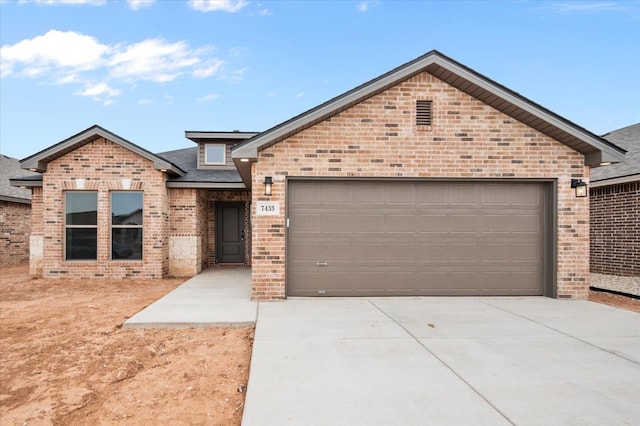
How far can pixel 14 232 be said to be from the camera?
598 inches

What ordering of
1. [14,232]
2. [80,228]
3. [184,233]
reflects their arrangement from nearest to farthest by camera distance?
[80,228], [184,233], [14,232]

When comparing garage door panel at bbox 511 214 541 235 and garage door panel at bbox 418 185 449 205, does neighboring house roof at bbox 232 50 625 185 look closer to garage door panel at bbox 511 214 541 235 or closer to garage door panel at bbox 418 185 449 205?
garage door panel at bbox 511 214 541 235

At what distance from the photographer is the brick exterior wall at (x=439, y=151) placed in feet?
23.2

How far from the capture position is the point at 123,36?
69.6 ft

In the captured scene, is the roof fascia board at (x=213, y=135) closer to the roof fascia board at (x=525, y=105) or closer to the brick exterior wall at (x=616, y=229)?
the roof fascia board at (x=525, y=105)

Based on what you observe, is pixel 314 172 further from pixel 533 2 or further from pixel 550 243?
pixel 533 2

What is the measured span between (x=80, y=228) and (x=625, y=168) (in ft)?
53.8

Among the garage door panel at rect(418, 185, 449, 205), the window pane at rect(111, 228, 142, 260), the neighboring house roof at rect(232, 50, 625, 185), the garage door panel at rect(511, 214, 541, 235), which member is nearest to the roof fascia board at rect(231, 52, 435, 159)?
the neighboring house roof at rect(232, 50, 625, 185)

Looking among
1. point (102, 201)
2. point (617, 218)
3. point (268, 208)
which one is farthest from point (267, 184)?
point (617, 218)

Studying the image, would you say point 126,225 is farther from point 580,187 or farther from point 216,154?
point 580,187

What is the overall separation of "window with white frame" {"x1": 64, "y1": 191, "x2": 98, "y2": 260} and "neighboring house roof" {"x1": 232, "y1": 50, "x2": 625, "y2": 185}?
265 inches

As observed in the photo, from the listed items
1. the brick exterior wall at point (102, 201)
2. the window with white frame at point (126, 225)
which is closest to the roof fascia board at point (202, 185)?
the brick exterior wall at point (102, 201)

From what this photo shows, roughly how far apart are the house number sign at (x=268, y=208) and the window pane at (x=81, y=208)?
6859mm

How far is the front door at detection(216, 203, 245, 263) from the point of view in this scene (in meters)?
13.5
